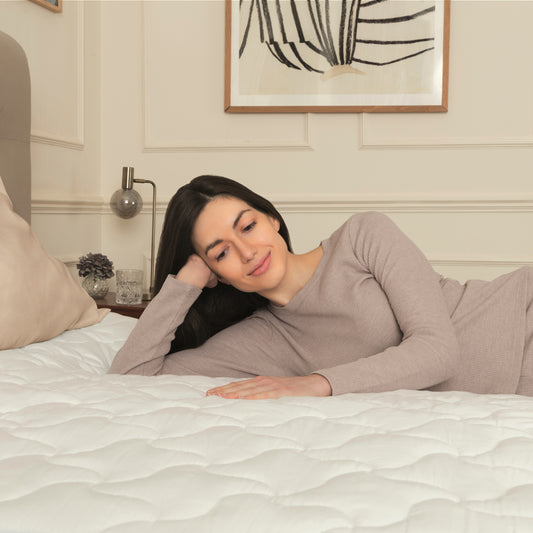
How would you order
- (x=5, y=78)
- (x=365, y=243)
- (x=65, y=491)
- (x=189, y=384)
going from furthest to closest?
(x=5, y=78) → (x=365, y=243) → (x=189, y=384) → (x=65, y=491)

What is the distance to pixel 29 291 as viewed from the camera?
1.54 meters

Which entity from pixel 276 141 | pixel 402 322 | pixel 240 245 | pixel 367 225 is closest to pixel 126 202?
pixel 276 141

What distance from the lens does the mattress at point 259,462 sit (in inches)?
27.6

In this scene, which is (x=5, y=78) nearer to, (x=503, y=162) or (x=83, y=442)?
(x=83, y=442)

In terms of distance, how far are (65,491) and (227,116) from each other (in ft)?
8.69

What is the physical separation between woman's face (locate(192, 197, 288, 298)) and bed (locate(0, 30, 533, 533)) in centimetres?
33

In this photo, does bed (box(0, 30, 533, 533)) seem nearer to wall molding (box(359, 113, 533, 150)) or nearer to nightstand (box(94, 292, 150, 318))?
nightstand (box(94, 292, 150, 318))

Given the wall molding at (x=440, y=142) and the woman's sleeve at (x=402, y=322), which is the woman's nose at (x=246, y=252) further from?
the wall molding at (x=440, y=142)

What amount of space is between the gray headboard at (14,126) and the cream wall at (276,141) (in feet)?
2.06

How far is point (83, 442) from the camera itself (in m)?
0.93

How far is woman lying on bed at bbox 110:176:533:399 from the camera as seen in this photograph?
1.50 m

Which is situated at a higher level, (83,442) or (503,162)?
(503,162)

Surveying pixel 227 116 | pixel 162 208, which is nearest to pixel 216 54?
pixel 227 116

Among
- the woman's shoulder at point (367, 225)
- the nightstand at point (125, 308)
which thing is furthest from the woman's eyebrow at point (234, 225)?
the nightstand at point (125, 308)
